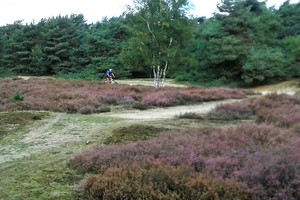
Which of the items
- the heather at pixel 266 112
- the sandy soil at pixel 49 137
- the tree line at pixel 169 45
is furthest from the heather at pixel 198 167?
the tree line at pixel 169 45

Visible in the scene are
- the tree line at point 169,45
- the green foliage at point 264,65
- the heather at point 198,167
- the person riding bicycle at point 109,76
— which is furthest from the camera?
the green foliage at point 264,65

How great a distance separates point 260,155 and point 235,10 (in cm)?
4061

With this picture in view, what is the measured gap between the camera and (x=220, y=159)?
7301 millimetres

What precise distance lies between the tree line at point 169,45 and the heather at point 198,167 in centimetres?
2184

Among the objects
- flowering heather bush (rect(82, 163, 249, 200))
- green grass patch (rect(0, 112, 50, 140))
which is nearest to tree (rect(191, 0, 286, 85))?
green grass patch (rect(0, 112, 50, 140))

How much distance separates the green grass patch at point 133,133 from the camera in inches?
385

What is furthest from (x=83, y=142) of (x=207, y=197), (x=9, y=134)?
(x=207, y=197)

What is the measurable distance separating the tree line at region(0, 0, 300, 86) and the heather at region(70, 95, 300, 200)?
71.6 ft

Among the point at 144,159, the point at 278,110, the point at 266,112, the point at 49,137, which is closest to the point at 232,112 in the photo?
the point at 266,112

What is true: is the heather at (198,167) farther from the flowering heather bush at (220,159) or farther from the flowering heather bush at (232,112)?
the flowering heather bush at (232,112)

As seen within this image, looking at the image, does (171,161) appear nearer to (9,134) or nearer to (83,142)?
(83,142)

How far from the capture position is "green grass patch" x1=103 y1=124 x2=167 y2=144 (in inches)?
385

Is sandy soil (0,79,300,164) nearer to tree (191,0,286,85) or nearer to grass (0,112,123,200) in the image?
grass (0,112,123,200)

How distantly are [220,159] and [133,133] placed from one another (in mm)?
3456
